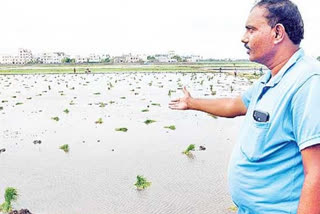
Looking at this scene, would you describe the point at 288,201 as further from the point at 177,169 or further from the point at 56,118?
the point at 56,118

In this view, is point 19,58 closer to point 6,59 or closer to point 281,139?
point 6,59

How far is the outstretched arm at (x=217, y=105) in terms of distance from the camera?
2977 millimetres

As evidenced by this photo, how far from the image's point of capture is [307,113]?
5.87 ft

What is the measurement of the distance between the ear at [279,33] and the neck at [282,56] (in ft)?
0.19

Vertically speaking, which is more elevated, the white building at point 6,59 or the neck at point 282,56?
the neck at point 282,56

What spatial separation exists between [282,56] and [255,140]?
535mm

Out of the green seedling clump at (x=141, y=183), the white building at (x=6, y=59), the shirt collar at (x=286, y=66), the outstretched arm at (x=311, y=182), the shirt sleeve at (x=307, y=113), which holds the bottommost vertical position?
the white building at (x=6, y=59)

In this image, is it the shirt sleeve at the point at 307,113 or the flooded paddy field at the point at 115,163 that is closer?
the shirt sleeve at the point at 307,113

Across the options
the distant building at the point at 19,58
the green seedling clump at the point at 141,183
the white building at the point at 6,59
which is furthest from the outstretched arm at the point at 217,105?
the white building at the point at 6,59

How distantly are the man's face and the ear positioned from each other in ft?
0.07

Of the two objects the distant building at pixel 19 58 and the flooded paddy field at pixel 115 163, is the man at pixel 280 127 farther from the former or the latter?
the distant building at pixel 19 58

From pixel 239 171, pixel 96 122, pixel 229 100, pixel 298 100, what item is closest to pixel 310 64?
pixel 298 100

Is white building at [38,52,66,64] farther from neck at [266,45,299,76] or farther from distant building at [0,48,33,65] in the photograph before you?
neck at [266,45,299,76]

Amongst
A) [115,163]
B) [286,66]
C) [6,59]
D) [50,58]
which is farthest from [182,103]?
[6,59]
